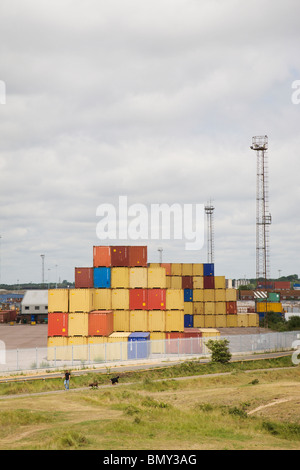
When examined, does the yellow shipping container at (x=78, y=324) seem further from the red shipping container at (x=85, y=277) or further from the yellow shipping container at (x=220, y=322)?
the yellow shipping container at (x=220, y=322)

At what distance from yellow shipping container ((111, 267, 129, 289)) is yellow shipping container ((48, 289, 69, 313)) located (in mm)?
5162

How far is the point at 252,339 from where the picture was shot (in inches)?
1980

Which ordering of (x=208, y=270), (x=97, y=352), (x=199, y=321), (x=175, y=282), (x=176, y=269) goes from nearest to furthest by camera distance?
(x=97, y=352)
(x=175, y=282)
(x=199, y=321)
(x=176, y=269)
(x=208, y=270)

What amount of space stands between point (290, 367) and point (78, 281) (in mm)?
21655

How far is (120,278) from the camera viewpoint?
45125 mm

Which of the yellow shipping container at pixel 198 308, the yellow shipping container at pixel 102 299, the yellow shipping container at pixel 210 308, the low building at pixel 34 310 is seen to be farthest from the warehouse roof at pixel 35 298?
the yellow shipping container at pixel 102 299

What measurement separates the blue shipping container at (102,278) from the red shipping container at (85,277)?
49 cm

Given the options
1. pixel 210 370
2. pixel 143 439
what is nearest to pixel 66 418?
pixel 143 439

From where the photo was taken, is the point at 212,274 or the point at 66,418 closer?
the point at 66,418

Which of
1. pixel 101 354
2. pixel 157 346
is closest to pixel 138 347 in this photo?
pixel 157 346

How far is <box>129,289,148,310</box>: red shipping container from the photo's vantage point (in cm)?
4506

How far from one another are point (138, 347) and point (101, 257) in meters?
9.67

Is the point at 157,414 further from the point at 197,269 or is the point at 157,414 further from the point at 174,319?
the point at 197,269

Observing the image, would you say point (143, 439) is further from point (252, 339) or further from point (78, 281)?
point (252, 339)
